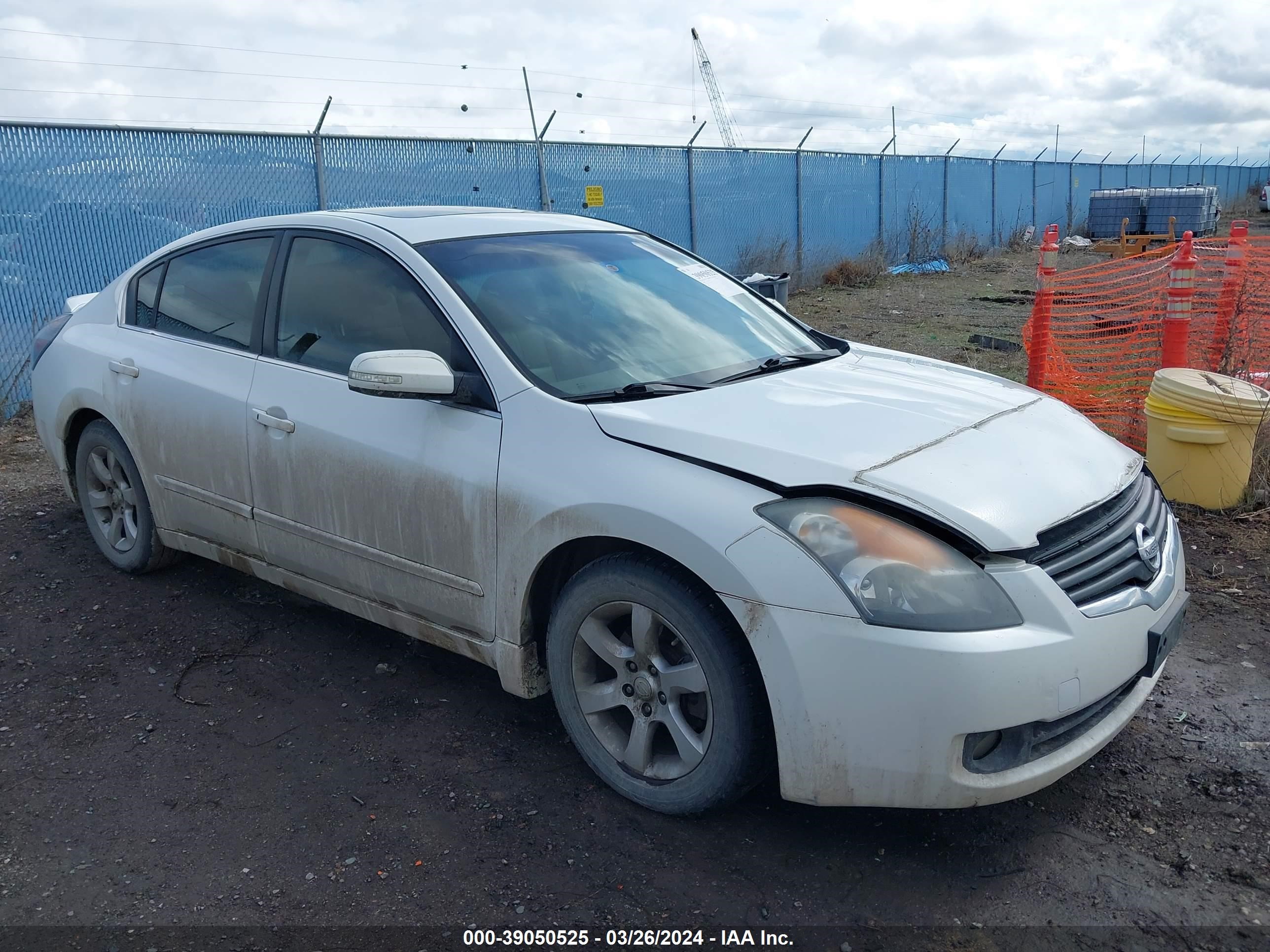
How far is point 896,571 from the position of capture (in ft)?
7.98

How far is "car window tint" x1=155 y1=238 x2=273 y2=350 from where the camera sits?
159 inches

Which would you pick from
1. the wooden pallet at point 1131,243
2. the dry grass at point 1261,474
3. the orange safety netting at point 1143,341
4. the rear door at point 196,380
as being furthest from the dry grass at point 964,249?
the rear door at point 196,380

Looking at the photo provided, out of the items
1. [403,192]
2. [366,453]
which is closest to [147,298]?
[366,453]

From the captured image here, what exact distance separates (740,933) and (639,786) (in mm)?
559

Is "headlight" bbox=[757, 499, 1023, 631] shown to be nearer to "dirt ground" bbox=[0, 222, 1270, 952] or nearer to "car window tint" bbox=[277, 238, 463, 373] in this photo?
"dirt ground" bbox=[0, 222, 1270, 952]

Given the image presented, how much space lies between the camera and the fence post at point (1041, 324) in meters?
7.30

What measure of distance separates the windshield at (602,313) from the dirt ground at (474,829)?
127 cm

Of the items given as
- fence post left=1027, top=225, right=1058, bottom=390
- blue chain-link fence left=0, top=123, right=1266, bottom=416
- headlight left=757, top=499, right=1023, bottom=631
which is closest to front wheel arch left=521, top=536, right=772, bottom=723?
headlight left=757, top=499, right=1023, bottom=631

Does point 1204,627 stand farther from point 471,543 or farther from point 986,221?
point 986,221

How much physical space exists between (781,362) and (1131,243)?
1003 inches

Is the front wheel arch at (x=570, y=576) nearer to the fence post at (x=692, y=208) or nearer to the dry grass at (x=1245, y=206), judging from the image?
the fence post at (x=692, y=208)

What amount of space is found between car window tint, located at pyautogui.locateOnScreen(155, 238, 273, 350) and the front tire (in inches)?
76.6

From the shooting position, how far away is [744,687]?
2.58 metres

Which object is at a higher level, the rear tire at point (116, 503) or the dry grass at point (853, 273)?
the rear tire at point (116, 503)
